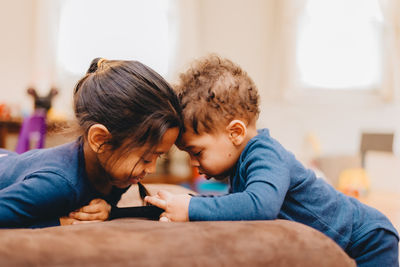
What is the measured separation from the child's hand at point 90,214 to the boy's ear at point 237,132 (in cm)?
35

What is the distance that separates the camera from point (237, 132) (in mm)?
978

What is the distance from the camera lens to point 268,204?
0.74 metres

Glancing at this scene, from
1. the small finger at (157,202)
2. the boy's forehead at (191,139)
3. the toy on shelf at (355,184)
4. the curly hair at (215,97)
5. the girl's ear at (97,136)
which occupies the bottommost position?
the toy on shelf at (355,184)

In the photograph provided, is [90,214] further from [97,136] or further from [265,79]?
[265,79]

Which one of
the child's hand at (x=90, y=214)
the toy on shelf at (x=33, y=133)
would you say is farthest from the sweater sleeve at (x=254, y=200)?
the toy on shelf at (x=33, y=133)

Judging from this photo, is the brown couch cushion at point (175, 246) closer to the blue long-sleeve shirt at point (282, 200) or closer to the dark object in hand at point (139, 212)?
the blue long-sleeve shirt at point (282, 200)

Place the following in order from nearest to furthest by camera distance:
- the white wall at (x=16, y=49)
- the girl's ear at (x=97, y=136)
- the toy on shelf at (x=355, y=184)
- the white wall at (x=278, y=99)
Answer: the girl's ear at (x=97, y=136) → the toy on shelf at (x=355, y=184) → the white wall at (x=16, y=49) → the white wall at (x=278, y=99)

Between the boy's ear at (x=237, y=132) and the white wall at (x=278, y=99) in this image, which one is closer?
the boy's ear at (x=237, y=132)

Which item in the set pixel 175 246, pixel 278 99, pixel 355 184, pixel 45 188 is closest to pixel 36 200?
pixel 45 188

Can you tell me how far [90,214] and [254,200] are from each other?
374 millimetres

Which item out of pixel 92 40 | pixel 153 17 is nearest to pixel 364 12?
pixel 153 17

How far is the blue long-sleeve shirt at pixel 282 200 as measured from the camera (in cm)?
74

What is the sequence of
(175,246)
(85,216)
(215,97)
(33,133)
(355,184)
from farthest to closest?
(33,133)
(355,184)
(215,97)
(85,216)
(175,246)

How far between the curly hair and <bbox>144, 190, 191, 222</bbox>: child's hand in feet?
0.72
